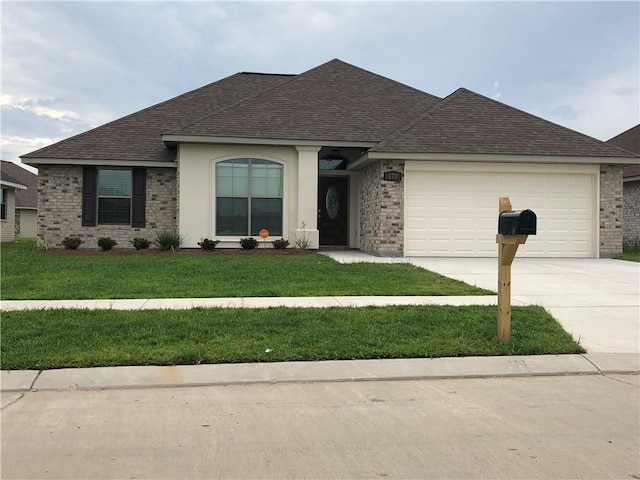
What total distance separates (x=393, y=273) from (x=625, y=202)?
17638mm

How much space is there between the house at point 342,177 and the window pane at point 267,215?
0.11 ft

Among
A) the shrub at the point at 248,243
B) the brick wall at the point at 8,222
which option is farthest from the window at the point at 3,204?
the shrub at the point at 248,243

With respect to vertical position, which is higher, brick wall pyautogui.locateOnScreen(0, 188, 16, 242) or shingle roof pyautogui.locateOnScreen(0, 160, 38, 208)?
shingle roof pyautogui.locateOnScreen(0, 160, 38, 208)

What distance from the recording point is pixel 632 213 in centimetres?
2380

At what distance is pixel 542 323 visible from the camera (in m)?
7.26

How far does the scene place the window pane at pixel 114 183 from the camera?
18.2 meters

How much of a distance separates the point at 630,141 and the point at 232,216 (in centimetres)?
2109

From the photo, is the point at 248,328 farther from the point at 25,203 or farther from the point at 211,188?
the point at 25,203

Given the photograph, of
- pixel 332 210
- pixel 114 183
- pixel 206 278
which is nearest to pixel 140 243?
pixel 114 183

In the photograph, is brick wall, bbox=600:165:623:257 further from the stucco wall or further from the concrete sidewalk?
the concrete sidewalk

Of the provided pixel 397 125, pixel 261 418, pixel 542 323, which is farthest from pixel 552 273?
pixel 261 418

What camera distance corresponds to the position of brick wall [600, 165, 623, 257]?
1650cm

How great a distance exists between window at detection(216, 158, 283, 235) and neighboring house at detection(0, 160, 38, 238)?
2223 centimetres

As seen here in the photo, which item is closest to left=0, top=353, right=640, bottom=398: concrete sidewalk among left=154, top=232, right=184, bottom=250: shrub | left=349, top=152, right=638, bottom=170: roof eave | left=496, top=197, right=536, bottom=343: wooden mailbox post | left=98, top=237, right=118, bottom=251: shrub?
left=496, top=197, right=536, bottom=343: wooden mailbox post
